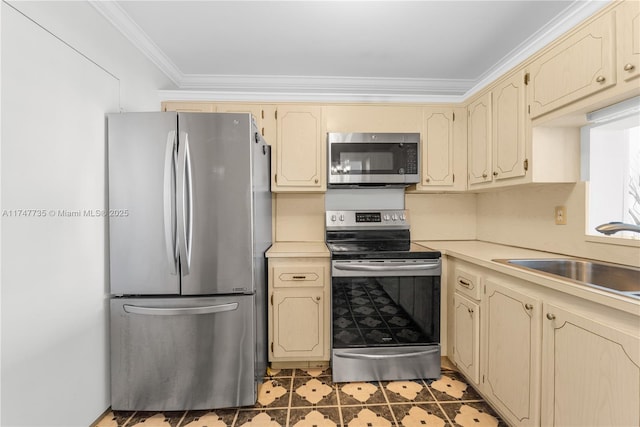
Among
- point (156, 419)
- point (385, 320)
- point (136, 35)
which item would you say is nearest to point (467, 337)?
point (385, 320)

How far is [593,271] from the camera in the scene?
5.01 feet

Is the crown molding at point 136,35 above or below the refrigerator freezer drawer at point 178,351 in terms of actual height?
above

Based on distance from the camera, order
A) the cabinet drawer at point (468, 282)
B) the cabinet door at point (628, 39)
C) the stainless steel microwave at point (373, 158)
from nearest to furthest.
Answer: the cabinet door at point (628, 39) → the cabinet drawer at point (468, 282) → the stainless steel microwave at point (373, 158)

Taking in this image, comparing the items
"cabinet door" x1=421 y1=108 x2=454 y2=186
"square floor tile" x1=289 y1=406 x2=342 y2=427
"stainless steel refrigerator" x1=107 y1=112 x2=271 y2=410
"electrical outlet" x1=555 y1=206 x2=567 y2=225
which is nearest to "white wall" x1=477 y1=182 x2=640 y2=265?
"electrical outlet" x1=555 y1=206 x2=567 y2=225

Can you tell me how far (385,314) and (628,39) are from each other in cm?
184

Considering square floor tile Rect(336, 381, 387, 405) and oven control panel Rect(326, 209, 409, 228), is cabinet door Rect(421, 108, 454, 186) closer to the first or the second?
oven control panel Rect(326, 209, 409, 228)

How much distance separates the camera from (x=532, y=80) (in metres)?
1.61

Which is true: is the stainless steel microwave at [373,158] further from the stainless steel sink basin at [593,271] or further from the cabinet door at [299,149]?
the stainless steel sink basin at [593,271]

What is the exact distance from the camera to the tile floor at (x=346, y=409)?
159 cm

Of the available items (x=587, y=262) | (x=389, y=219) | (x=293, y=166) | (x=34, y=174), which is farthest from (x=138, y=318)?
(x=587, y=262)

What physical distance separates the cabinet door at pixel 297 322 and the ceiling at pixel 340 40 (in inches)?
67.0

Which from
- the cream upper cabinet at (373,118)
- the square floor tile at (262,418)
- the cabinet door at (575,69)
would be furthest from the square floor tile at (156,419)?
the cabinet door at (575,69)

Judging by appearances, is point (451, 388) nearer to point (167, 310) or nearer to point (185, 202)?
point (167, 310)

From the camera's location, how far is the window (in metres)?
1.57
